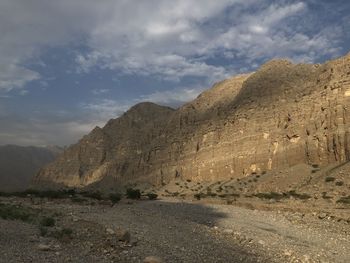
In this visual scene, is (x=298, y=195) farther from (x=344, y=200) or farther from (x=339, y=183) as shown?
(x=344, y=200)

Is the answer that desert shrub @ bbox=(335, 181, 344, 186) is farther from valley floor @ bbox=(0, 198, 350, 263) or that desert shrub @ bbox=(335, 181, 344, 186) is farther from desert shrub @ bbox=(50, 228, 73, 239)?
desert shrub @ bbox=(50, 228, 73, 239)

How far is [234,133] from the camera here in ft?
342

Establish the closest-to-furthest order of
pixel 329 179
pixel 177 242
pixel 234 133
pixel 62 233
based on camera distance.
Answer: pixel 177 242 → pixel 62 233 → pixel 329 179 → pixel 234 133

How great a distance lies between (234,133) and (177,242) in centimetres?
8354

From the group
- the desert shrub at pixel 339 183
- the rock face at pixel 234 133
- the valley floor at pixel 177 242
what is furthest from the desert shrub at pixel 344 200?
the rock face at pixel 234 133

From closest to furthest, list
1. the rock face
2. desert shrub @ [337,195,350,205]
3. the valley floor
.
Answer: the valley floor < desert shrub @ [337,195,350,205] < the rock face

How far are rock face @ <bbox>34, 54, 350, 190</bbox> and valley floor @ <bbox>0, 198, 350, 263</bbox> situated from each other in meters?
48.0

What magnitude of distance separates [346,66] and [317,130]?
531 inches

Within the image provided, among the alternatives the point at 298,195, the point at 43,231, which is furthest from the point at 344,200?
the point at 43,231

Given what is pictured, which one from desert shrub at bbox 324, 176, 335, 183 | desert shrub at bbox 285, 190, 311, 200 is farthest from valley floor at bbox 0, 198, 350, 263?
desert shrub at bbox 324, 176, 335, 183

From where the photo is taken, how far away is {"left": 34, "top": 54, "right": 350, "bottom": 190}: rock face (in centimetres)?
8231

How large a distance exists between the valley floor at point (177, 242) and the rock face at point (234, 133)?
47957mm

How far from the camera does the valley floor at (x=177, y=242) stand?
18.1m

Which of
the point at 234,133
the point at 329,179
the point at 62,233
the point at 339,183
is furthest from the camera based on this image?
the point at 234,133
